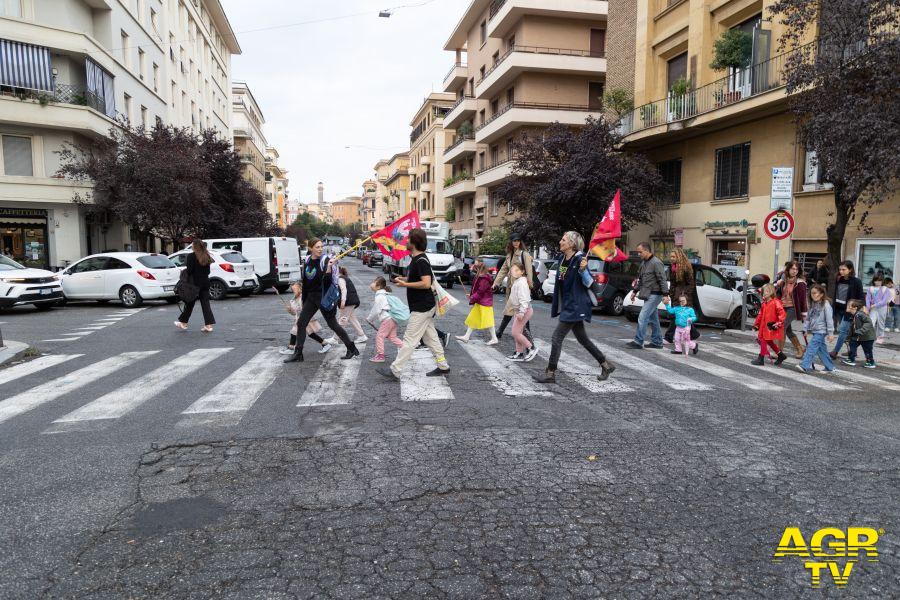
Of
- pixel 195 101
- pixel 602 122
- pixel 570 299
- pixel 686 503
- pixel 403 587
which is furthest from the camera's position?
pixel 195 101

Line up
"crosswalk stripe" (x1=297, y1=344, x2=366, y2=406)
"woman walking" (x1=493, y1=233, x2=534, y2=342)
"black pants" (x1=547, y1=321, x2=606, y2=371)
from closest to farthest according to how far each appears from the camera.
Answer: "crosswalk stripe" (x1=297, y1=344, x2=366, y2=406) < "black pants" (x1=547, y1=321, x2=606, y2=371) < "woman walking" (x1=493, y1=233, x2=534, y2=342)

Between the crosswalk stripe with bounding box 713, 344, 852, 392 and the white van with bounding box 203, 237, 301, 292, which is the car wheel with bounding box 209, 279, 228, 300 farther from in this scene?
the crosswalk stripe with bounding box 713, 344, 852, 392

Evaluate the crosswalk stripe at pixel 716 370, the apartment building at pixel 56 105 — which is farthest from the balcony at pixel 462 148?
the crosswalk stripe at pixel 716 370

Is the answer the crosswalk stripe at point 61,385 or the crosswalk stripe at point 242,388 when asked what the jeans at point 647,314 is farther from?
the crosswalk stripe at point 61,385

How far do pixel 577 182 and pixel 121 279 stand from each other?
567 inches

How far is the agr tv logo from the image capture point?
3098 mm

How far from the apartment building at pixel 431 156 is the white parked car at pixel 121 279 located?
43082 millimetres

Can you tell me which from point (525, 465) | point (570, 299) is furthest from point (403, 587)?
point (570, 299)

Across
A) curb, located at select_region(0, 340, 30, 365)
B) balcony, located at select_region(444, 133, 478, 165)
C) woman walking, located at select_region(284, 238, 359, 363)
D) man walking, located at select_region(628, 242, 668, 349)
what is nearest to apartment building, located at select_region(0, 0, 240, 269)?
curb, located at select_region(0, 340, 30, 365)

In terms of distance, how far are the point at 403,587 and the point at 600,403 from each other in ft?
12.7

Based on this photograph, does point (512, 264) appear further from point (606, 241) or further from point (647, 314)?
point (647, 314)

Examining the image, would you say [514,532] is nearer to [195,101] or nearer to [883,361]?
[883,361]

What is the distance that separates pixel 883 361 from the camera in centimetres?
996

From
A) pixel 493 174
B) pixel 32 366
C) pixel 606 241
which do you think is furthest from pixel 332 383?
pixel 493 174
